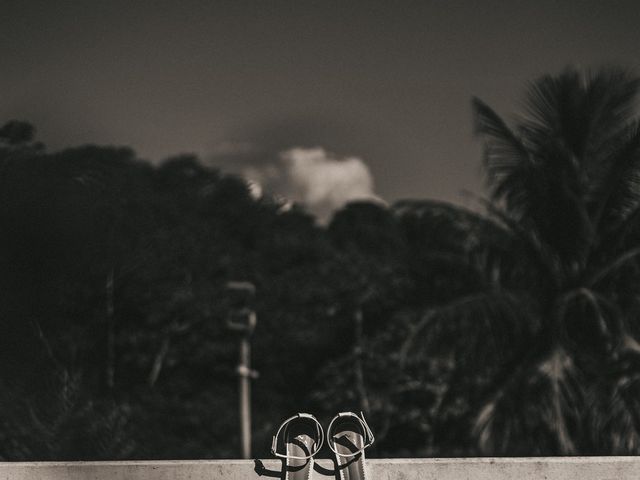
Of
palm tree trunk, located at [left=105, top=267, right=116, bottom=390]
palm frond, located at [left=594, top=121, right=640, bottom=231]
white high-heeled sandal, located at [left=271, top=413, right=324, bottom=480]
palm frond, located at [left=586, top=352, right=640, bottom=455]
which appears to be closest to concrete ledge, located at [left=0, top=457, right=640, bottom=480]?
white high-heeled sandal, located at [left=271, top=413, right=324, bottom=480]

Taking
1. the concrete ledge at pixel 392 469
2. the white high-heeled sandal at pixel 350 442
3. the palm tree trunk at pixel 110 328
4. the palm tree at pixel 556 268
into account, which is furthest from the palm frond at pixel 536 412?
the palm tree trunk at pixel 110 328

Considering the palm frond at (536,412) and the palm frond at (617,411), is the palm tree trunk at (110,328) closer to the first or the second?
the palm frond at (536,412)

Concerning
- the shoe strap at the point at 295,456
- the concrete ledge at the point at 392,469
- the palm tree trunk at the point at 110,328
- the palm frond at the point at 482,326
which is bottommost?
the concrete ledge at the point at 392,469

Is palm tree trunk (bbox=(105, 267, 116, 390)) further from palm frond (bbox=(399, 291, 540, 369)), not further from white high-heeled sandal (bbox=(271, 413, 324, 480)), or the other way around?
white high-heeled sandal (bbox=(271, 413, 324, 480))

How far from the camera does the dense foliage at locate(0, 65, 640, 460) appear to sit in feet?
44.5

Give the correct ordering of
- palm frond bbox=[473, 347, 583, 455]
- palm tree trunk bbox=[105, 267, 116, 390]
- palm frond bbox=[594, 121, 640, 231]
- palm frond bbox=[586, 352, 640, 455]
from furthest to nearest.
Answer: palm tree trunk bbox=[105, 267, 116, 390]
palm frond bbox=[594, 121, 640, 231]
palm frond bbox=[473, 347, 583, 455]
palm frond bbox=[586, 352, 640, 455]

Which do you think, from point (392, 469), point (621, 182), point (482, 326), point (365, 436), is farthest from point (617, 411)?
point (392, 469)

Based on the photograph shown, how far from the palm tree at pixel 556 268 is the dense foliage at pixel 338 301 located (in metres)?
0.03

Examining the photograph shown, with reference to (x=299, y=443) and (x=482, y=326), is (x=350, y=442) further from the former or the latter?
(x=482, y=326)

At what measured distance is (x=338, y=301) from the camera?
23.8 meters

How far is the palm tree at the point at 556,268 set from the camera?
520 inches

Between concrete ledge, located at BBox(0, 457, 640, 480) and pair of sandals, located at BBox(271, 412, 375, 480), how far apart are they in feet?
0.24

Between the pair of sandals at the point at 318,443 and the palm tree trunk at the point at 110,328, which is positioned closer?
the pair of sandals at the point at 318,443

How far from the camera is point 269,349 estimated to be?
24.6 meters
